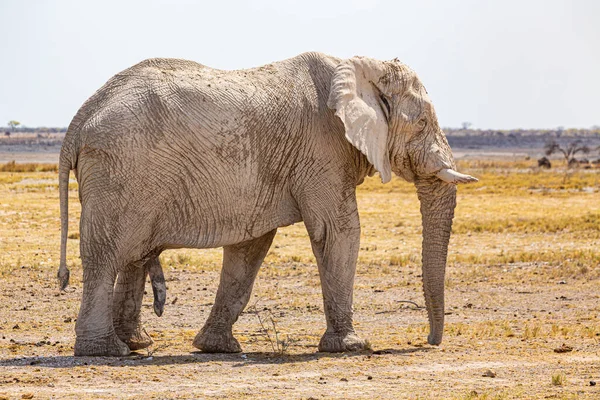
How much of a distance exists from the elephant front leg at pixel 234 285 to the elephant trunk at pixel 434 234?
5.17 ft

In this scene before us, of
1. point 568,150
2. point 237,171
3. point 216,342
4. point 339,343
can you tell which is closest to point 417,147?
→ point 237,171

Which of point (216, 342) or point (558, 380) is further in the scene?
point (216, 342)

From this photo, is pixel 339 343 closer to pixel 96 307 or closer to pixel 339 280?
pixel 339 280

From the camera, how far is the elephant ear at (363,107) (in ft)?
36.5

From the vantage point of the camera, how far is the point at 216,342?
1171cm

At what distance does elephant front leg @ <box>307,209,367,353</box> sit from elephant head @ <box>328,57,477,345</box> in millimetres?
757

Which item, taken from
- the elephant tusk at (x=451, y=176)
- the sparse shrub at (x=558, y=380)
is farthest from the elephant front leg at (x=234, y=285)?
the sparse shrub at (x=558, y=380)

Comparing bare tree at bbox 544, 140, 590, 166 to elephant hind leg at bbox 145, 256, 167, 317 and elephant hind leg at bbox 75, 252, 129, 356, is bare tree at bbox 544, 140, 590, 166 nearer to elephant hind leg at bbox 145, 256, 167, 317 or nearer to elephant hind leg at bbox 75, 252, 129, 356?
elephant hind leg at bbox 145, 256, 167, 317

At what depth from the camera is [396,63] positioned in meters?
11.9

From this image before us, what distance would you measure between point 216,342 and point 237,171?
1.82 m

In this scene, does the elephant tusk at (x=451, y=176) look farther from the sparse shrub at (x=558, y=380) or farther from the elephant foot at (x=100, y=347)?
the elephant foot at (x=100, y=347)

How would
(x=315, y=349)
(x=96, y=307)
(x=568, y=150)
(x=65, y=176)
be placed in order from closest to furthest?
1. (x=96, y=307)
2. (x=65, y=176)
3. (x=315, y=349)
4. (x=568, y=150)

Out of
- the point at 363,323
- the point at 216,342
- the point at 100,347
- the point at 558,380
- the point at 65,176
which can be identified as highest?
the point at 65,176

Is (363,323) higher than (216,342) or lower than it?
lower
